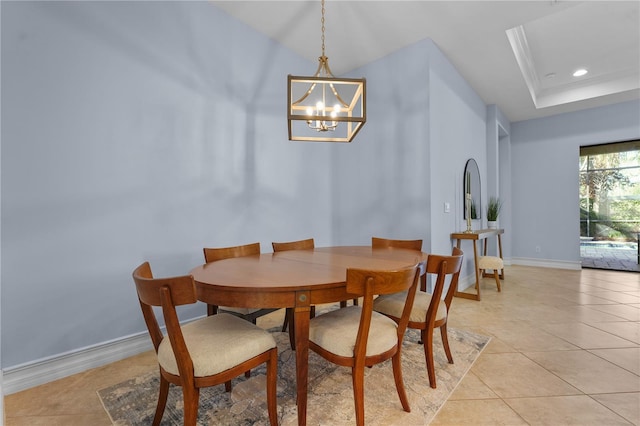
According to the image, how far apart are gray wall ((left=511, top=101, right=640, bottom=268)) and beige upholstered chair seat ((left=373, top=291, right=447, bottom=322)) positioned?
192 inches

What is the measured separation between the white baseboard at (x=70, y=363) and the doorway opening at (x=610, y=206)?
22.7 ft

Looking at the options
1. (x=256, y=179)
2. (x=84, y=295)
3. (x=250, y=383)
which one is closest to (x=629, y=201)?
(x=256, y=179)

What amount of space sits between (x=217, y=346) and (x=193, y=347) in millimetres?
97

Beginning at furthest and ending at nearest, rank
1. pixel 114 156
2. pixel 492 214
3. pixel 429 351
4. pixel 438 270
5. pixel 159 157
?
1. pixel 492 214
2. pixel 159 157
3. pixel 114 156
4. pixel 429 351
5. pixel 438 270

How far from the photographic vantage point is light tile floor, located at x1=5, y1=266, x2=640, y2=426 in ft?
4.58

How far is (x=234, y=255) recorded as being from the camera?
2.01m

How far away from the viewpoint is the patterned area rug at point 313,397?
137 centimetres

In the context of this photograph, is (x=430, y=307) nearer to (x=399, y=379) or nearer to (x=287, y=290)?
(x=399, y=379)

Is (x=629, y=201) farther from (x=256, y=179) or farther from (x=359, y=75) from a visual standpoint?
(x=256, y=179)

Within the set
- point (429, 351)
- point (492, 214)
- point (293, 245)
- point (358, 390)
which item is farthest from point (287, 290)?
point (492, 214)

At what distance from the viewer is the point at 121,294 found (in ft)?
6.61

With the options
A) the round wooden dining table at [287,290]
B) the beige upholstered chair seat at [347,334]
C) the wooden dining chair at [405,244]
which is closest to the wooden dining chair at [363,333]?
the beige upholstered chair seat at [347,334]

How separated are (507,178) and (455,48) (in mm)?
3504

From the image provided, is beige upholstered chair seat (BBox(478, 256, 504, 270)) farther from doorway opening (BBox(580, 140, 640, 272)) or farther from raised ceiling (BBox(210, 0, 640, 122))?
doorway opening (BBox(580, 140, 640, 272))
